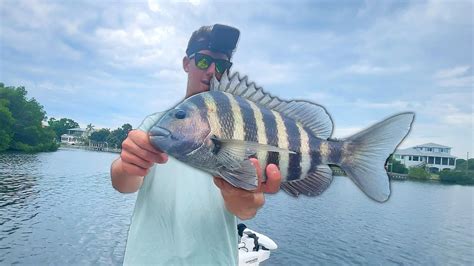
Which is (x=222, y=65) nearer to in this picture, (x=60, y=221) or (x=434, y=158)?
(x=60, y=221)

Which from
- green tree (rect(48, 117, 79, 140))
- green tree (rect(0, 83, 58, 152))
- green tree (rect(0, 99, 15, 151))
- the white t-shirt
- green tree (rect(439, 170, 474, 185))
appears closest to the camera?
the white t-shirt

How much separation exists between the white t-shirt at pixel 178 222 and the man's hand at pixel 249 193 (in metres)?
0.27

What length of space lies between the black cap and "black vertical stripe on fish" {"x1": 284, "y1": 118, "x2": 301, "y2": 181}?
2.12ft

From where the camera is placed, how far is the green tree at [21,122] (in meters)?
45.0

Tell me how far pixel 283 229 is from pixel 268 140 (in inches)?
571

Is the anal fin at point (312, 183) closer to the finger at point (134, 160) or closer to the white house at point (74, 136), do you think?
the finger at point (134, 160)

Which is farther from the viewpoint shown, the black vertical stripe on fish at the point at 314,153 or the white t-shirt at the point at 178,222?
the white t-shirt at the point at 178,222

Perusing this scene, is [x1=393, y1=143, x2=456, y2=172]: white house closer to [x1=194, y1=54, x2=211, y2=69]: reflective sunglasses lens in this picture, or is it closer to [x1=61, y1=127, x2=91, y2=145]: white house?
[x1=194, y1=54, x2=211, y2=69]: reflective sunglasses lens

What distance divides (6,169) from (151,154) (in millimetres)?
34007

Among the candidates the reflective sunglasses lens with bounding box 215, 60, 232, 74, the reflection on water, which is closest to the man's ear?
the reflective sunglasses lens with bounding box 215, 60, 232, 74

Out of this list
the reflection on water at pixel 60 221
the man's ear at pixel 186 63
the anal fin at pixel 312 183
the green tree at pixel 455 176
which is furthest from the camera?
the green tree at pixel 455 176

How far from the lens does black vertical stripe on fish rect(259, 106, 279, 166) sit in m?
1.24

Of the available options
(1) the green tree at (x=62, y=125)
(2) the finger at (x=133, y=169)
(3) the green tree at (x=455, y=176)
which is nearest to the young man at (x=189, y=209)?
(2) the finger at (x=133, y=169)

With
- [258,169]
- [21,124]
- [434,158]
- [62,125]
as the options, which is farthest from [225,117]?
[62,125]
